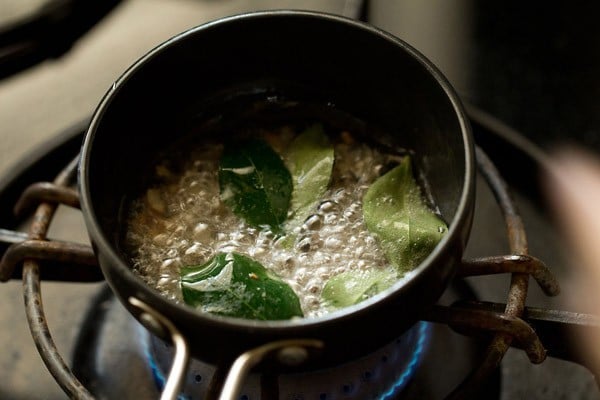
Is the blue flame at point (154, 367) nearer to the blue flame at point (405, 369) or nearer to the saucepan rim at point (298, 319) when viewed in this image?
the blue flame at point (405, 369)

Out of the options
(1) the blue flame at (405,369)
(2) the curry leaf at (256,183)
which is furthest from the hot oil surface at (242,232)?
(1) the blue flame at (405,369)

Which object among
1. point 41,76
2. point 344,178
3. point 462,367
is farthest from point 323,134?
point 41,76

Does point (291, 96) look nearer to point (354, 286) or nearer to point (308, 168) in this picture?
point (308, 168)

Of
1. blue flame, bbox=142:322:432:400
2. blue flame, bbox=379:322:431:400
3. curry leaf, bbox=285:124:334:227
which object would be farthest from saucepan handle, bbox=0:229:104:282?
blue flame, bbox=379:322:431:400

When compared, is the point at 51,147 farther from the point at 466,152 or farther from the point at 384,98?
the point at 466,152

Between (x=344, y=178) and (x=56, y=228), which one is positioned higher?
(x=344, y=178)

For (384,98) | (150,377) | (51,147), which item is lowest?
(150,377)

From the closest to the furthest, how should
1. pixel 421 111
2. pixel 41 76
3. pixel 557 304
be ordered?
pixel 421 111 < pixel 557 304 < pixel 41 76

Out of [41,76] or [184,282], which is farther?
[41,76]

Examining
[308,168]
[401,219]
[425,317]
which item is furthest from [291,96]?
[425,317]
